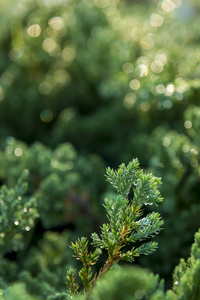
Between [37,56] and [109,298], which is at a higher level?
[37,56]

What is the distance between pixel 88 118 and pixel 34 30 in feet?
1.67

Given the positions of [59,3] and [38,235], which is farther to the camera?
[59,3]

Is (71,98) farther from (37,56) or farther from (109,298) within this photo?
(109,298)

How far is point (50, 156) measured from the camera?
128cm

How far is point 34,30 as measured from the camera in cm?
176

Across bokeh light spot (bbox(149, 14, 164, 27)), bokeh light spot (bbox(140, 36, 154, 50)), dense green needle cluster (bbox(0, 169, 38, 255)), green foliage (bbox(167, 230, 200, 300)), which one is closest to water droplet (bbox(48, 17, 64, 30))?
bokeh light spot (bbox(140, 36, 154, 50))

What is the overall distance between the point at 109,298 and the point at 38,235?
1046mm

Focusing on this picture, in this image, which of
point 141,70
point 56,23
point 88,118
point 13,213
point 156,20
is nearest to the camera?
point 13,213

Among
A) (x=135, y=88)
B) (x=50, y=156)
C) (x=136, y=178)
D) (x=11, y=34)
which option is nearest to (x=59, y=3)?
(x=11, y=34)

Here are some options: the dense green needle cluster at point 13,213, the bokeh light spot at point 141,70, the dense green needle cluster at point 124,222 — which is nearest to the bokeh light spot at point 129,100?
the bokeh light spot at point 141,70

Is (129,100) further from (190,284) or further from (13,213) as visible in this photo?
(190,284)

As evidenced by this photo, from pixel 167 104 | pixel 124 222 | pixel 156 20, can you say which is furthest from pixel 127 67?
pixel 124 222

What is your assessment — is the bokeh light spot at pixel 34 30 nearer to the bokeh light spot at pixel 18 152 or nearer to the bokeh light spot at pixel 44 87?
the bokeh light spot at pixel 44 87

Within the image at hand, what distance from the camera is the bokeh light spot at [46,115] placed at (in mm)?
1781
